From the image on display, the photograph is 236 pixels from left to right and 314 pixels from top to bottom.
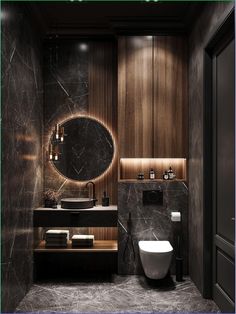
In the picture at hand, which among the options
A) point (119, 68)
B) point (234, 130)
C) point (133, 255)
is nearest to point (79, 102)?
point (119, 68)

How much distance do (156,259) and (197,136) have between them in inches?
51.4

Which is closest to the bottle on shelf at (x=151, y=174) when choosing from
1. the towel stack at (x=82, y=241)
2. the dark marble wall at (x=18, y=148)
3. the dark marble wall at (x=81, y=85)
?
the dark marble wall at (x=81, y=85)

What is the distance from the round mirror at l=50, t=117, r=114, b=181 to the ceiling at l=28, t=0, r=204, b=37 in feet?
3.55

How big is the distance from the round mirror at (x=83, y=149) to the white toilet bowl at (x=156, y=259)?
1208mm

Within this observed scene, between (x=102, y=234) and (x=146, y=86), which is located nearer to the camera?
(x=146, y=86)

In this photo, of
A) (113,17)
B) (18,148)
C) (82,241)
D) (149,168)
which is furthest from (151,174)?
(113,17)

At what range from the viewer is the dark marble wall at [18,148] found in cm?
273

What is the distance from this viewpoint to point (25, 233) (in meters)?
3.36

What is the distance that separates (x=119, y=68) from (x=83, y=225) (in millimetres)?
1831

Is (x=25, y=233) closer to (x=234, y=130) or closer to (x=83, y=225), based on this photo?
(x=83, y=225)

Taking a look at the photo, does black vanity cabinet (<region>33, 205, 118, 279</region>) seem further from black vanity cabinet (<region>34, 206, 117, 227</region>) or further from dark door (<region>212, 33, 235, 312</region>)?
dark door (<region>212, 33, 235, 312</region>)

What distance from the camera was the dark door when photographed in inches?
104

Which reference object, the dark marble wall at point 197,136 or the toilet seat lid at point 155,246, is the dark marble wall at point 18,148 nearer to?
the toilet seat lid at point 155,246

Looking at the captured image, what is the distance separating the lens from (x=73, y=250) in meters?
3.80
